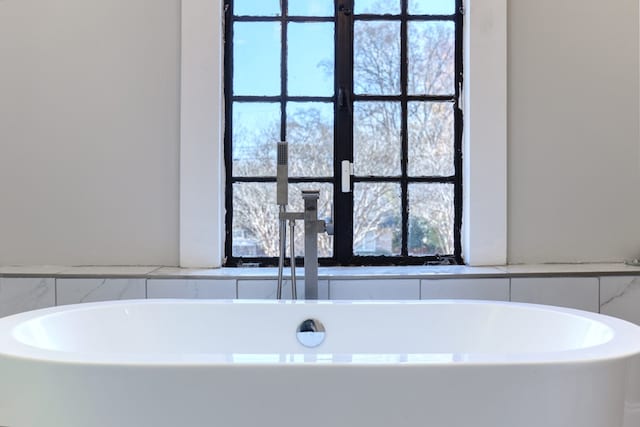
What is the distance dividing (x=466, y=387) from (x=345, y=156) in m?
1.11

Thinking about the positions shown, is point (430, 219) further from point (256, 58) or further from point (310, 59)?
point (256, 58)

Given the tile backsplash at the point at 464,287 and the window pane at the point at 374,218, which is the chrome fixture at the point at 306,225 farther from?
the window pane at the point at 374,218

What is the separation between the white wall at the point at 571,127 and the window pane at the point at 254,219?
32.7 inches

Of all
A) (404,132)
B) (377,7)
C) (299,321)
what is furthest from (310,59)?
(299,321)

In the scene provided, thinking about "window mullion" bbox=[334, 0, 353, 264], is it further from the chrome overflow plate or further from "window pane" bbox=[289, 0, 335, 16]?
the chrome overflow plate

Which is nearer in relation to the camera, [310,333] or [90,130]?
[310,333]

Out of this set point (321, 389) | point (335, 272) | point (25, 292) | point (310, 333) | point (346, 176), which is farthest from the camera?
point (346, 176)

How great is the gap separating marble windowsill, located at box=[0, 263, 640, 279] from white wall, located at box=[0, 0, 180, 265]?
10 centimetres

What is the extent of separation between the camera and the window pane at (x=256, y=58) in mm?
1807

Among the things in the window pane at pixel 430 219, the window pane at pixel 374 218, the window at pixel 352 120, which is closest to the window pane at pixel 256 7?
the window at pixel 352 120

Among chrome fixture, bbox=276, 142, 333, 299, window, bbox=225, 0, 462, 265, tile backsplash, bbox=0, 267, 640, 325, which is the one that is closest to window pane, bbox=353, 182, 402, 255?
window, bbox=225, 0, 462, 265

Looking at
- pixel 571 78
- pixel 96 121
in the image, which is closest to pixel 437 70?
pixel 571 78

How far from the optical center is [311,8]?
1.81 metres

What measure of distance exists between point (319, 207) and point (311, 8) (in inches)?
28.1
